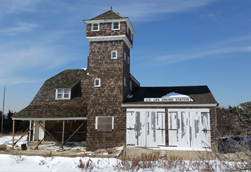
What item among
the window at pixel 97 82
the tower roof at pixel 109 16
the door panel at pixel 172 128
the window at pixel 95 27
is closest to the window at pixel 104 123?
the window at pixel 97 82

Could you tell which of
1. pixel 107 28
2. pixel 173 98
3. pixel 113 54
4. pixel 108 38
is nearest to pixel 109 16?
pixel 107 28

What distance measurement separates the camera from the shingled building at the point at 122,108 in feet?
66.3

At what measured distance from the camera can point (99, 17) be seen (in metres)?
23.2

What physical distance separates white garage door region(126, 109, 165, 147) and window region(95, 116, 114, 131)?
146cm

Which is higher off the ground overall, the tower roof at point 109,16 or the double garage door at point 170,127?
the tower roof at point 109,16

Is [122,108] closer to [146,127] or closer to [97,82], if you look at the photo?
[146,127]

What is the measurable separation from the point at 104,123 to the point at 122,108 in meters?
2.12

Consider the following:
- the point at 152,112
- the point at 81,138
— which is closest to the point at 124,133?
the point at 152,112

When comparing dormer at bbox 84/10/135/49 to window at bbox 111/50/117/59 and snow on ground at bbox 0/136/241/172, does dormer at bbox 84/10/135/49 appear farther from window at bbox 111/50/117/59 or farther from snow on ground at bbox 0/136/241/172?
snow on ground at bbox 0/136/241/172

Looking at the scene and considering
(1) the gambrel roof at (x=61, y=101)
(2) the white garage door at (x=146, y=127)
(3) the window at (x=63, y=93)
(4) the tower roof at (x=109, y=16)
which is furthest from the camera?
(3) the window at (x=63, y=93)

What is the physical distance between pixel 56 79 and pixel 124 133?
39.4 ft

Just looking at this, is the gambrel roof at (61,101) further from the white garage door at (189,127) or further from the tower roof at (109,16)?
the white garage door at (189,127)

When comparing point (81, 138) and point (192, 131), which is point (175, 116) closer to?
point (192, 131)

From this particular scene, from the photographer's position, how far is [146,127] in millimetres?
20844
